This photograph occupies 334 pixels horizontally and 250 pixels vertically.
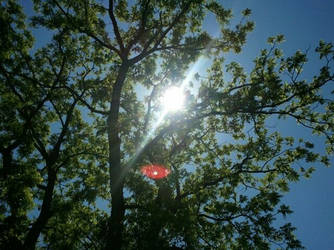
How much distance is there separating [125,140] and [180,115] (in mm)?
3908

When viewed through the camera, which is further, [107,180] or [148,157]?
[107,180]

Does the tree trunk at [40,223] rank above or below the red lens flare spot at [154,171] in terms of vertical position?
below

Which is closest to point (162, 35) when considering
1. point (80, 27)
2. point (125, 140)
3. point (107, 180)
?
point (80, 27)

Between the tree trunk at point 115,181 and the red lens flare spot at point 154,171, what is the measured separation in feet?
4.42

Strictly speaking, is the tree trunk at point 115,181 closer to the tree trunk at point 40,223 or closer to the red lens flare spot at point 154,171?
the red lens flare spot at point 154,171

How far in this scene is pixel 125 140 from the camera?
13695 millimetres

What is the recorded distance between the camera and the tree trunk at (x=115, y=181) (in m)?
8.62

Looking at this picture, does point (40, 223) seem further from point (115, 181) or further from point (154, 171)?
point (154, 171)

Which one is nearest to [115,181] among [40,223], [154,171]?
[154,171]

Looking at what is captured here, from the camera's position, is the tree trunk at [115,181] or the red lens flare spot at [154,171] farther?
the red lens flare spot at [154,171]

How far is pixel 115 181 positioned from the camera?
10023mm

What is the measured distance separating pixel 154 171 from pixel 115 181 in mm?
2096

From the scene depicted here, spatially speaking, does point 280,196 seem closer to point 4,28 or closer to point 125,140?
point 125,140

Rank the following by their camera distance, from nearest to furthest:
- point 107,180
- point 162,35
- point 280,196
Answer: point 280,196 → point 162,35 → point 107,180
